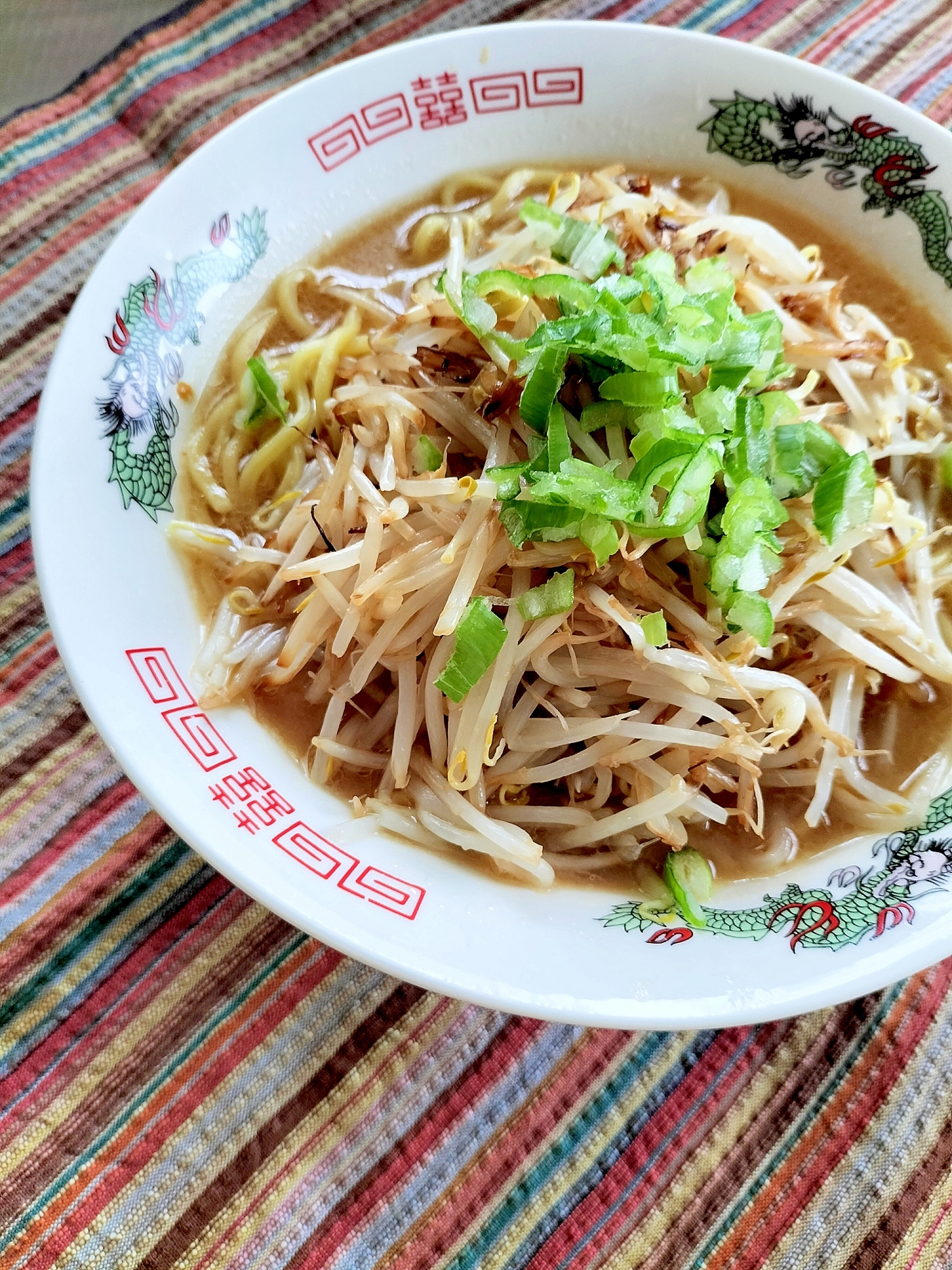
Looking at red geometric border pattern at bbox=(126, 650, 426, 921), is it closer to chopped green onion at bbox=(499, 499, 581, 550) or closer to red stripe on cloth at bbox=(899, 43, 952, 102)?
chopped green onion at bbox=(499, 499, 581, 550)

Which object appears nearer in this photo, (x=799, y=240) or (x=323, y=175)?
(x=323, y=175)

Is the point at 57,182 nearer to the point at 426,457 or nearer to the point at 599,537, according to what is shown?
the point at 426,457

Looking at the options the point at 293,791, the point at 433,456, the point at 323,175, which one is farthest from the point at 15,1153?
the point at 323,175

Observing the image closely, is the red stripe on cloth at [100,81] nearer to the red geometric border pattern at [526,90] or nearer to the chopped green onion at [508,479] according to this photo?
the red geometric border pattern at [526,90]

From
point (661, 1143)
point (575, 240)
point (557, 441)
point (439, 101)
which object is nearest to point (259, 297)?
point (439, 101)

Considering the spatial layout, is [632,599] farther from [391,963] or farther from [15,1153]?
[15,1153]

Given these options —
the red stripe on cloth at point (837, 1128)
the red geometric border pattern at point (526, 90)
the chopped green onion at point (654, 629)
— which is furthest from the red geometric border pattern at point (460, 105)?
the red stripe on cloth at point (837, 1128)

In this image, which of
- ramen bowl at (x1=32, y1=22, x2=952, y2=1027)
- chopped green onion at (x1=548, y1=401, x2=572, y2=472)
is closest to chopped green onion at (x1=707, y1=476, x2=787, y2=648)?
chopped green onion at (x1=548, y1=401, x2=572, y2=472)
